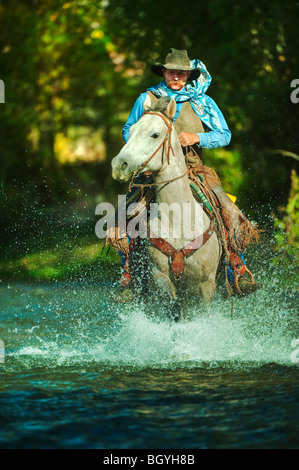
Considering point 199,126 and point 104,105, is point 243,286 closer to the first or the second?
point 199,126

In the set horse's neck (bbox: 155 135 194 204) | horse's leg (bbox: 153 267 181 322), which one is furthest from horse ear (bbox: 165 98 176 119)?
horse's leg (bbox: 153 267 181 322)

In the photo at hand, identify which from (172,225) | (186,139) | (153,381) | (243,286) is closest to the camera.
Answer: (153,381)

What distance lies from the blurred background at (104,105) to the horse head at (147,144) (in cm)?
613

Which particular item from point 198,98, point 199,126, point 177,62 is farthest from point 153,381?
point 177,62

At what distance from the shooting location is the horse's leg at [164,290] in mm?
7129

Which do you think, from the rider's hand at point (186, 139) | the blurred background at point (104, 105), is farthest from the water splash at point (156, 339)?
the blurred background at point (104, 105)

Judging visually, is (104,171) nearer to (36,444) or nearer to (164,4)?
(164,4)

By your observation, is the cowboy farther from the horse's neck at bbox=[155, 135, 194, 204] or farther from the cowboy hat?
the horse's neck at bbox=[155, 135, 194, 204]

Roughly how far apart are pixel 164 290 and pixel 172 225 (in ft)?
2.11

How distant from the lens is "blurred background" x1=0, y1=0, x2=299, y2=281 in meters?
15.4

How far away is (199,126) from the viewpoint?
788 centimetres

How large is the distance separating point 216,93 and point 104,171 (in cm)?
780

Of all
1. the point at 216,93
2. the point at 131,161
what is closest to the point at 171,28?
the point at 216,93

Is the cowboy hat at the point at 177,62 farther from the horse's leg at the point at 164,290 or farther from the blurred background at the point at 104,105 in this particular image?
the blurred background at the point at 104,105
